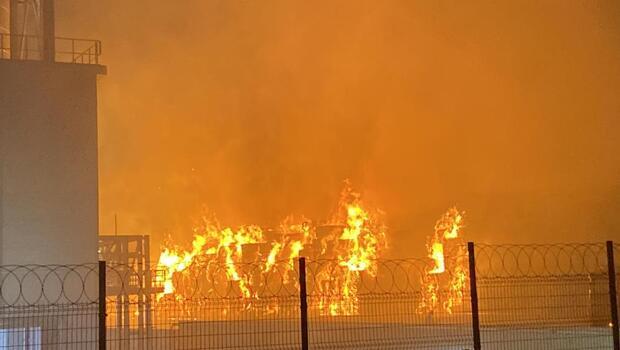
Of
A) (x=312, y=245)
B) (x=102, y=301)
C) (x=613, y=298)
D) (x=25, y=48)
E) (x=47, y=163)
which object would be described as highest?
(x=25, y=48)

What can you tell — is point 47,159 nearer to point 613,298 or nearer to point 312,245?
point 613,298

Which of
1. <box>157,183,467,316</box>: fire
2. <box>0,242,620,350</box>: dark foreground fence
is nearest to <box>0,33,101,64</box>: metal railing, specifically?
<box>0,242,620,350</box>: dark foreground fence

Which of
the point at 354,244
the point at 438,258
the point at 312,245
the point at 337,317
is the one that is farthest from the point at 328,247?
the point at 337,317

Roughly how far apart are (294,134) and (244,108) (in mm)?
2197

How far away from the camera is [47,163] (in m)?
18.4

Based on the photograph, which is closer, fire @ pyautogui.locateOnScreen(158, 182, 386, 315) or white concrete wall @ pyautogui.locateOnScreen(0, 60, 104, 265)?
white concrete wall @ pyautogui.locateOnScreen(0, 60, 104, 265)

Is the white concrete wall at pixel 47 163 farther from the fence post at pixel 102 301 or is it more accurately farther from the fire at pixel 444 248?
the fire at pixel 444 248

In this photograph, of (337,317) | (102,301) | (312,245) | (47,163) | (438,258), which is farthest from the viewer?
(312,245)

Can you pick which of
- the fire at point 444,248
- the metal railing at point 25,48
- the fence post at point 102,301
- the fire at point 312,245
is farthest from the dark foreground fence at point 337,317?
the fire at point 312,245

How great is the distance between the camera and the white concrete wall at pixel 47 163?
18.0m

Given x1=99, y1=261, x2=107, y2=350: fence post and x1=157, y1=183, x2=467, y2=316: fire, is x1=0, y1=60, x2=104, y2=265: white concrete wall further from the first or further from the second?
x1=99, y1=261, x2=107, y2=350: fence post

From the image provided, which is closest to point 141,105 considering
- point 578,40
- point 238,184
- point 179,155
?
point 179,155

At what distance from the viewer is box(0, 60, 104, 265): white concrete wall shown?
59.2 ft

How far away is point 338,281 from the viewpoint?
2820cm
